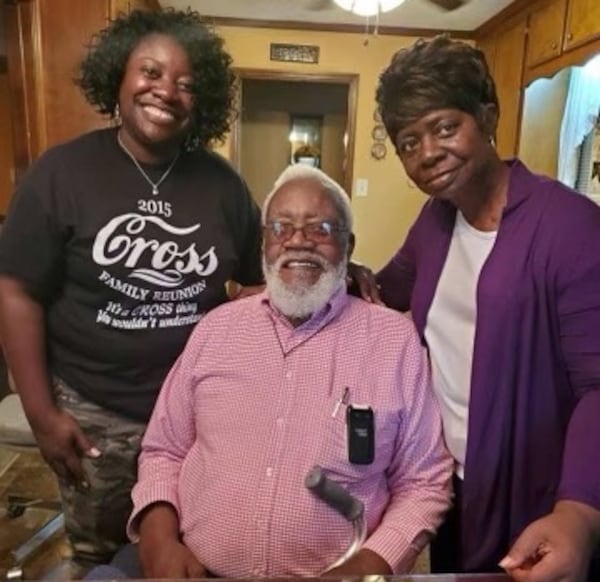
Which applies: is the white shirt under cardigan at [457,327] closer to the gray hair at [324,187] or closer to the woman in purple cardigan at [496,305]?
the woman in purple cardigan at [496,305]

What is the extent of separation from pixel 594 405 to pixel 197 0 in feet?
11.6

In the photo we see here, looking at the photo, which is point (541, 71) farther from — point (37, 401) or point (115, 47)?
point (37, 401)

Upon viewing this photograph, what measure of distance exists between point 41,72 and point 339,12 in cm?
227

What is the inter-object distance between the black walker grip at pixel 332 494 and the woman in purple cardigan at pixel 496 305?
27 cm

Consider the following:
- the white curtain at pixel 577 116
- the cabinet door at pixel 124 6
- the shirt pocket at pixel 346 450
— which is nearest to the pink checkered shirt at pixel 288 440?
the shirt pocket at pixel 346 450

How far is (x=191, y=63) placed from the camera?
1.35 metres

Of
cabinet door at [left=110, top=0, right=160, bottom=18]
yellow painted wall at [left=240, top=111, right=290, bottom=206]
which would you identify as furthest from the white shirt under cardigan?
yellow painted wall at [left=240, top=111, right=290, bottom=206]

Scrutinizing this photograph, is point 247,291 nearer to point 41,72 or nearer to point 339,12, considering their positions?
point 41,72

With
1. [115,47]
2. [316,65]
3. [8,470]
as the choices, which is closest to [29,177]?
[115,47]

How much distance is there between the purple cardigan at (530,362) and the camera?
975 millimetres

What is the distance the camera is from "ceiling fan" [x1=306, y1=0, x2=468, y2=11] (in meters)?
A: 3.26

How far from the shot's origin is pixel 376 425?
3.84 ft

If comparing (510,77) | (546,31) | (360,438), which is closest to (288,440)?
(360,438)

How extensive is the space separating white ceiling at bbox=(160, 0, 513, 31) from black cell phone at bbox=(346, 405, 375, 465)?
9.67 ft
